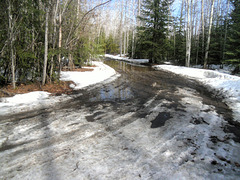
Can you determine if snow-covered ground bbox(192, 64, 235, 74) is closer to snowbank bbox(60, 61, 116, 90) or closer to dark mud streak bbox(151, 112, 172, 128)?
snowbank bbox(60, 61, 116, 90)

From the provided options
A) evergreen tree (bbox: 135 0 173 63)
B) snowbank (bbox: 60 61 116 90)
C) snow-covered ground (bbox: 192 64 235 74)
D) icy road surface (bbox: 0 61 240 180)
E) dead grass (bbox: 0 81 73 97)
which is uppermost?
evergreen tree (bbox: 135 0 173 63)

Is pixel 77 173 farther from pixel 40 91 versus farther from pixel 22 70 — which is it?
pixel 22 70

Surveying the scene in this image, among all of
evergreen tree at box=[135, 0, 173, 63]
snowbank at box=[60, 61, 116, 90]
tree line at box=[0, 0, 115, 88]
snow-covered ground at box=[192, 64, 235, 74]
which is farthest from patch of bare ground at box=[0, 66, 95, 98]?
snow-covered ground at box=[192, 64, 235, 74]

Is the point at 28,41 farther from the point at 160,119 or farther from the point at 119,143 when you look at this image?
the point at 160,119

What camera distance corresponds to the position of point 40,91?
234 inches

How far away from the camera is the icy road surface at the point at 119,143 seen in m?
2.12

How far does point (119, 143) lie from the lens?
278cm

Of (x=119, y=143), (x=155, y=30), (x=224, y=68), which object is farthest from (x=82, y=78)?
(x=224, y=68)

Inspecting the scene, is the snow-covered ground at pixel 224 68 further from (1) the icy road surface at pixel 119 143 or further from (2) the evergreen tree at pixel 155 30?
(1) the icy road surface at pixel 119 143

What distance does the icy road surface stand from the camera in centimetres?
212

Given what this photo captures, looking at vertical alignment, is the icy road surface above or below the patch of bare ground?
below

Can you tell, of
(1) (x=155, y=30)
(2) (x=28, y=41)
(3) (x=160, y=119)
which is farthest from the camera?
(1) (x=155, y=30)

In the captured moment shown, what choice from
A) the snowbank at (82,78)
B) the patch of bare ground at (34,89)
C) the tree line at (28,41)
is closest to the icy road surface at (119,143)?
the patch of bare ground at (34,89)

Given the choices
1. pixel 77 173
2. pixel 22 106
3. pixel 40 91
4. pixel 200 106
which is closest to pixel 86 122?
pixel 77 173
